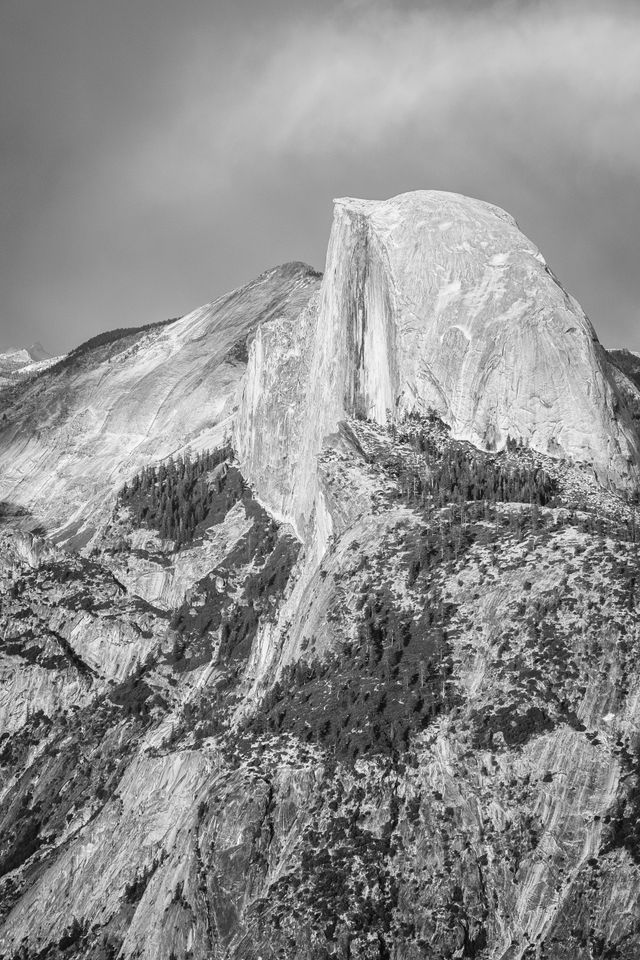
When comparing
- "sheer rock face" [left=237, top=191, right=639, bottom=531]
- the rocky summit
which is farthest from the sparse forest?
"sheer rock face" [left=237, top=191, right=639, bottom=531]

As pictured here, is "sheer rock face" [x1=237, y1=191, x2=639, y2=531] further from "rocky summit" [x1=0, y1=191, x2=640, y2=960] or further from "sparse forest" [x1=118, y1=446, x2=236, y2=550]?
"sparse forest" [x1=118, y1=446, x2=236, y2=550]

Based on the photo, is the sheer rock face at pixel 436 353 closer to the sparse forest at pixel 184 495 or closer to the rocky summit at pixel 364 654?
the rocky summit at pixel 364 654

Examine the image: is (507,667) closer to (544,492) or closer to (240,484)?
(544,492)

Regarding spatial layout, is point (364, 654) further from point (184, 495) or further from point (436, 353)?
point (184, 495)

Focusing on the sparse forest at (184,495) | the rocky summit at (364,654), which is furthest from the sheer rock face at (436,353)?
the sparse forest at (184,495)

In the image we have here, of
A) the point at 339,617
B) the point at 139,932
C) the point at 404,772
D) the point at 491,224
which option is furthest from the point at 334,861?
the point at 491,224

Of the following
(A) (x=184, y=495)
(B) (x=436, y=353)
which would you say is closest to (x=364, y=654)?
(B) (x=436, y=353)

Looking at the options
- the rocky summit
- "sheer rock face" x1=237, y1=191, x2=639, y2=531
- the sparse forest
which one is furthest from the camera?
the sparse forest
